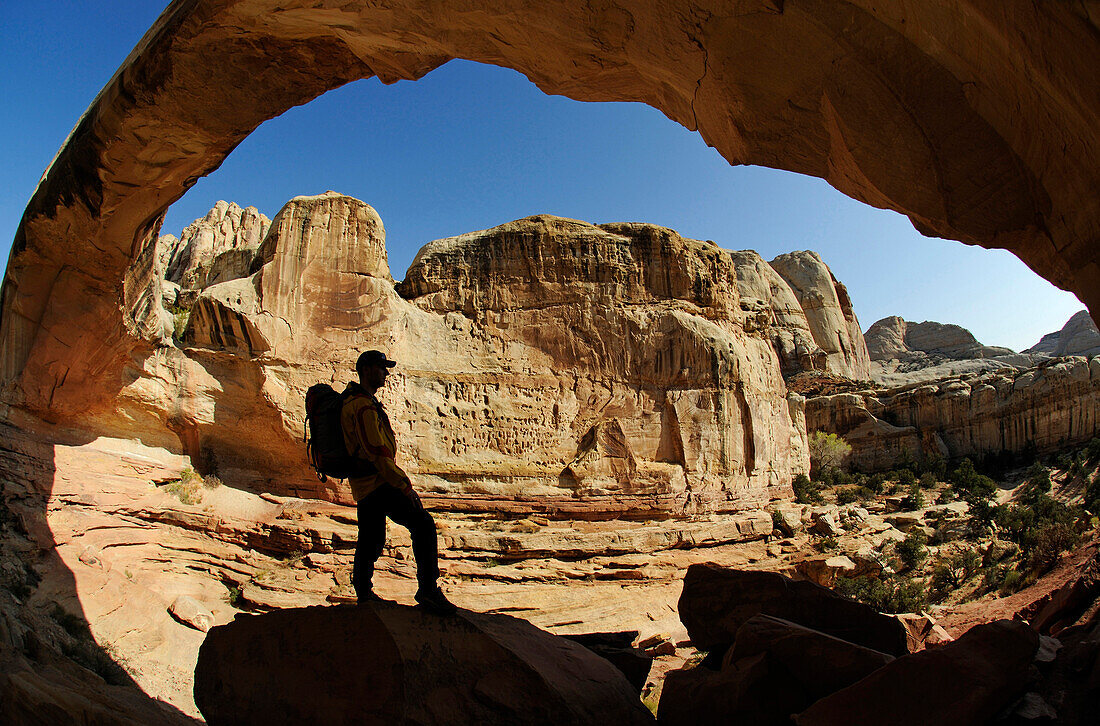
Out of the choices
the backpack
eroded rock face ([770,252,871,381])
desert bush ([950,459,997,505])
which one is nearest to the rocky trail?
the backpack

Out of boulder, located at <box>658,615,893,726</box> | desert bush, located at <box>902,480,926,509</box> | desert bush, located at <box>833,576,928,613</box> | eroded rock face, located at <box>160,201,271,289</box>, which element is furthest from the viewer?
eroded rock face, located at <box>160,201,271,289</box>

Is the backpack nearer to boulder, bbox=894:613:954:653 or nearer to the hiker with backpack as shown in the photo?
the hiker with backpack

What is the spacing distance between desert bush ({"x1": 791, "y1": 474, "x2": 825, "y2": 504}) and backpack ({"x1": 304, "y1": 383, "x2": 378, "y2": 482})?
79.1 feet

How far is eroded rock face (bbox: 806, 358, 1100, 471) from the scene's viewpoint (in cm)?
3094

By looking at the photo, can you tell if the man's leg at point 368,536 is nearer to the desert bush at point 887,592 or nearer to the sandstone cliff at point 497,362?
the sandstone cliff at point 497,362

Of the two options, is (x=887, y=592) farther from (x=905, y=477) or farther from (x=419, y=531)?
(x=905, y=477)

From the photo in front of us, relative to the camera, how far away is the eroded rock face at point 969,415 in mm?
30938

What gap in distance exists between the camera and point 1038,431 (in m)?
31.8

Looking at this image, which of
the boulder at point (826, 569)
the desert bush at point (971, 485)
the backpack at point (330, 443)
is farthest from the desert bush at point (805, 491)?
the backpack at point (330, 443)

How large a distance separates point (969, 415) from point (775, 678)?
3907 centimetres

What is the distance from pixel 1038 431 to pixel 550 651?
126 feet

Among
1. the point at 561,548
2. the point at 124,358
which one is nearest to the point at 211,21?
the point at 124,358

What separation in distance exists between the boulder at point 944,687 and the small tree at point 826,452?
32619 mm

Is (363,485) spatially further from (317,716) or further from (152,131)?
(152,131)
